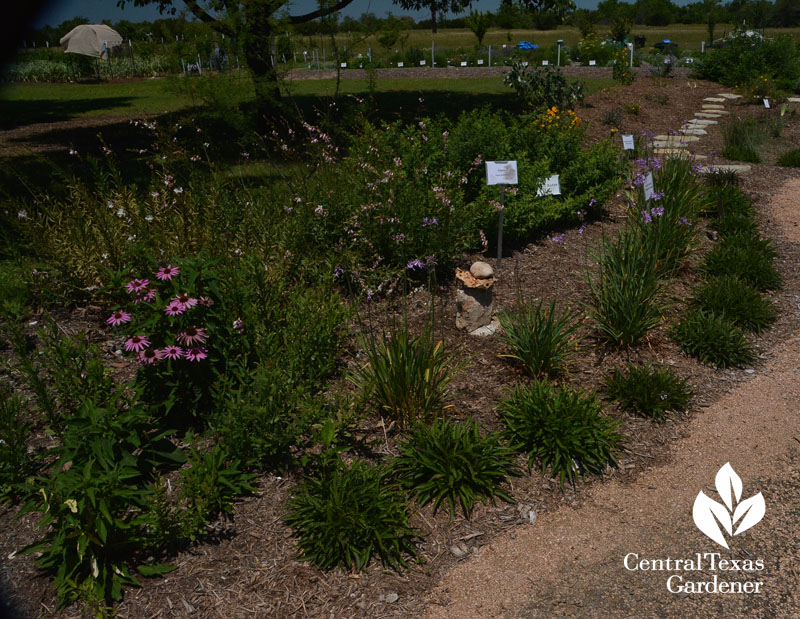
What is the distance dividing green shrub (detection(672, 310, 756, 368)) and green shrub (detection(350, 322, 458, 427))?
6.27ft

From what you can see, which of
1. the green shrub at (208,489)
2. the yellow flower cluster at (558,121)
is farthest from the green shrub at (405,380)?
the yellow flower cluster at (558,121)

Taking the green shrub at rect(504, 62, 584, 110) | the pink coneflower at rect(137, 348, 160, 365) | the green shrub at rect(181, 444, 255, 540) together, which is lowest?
the green shrub at rect(181, 444, 255, 540)

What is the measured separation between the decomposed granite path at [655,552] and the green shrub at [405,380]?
933mm

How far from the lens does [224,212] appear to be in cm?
520

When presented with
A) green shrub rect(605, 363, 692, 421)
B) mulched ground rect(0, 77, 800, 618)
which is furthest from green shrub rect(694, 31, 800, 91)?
green shrub rect(605, 363, 692, 421)

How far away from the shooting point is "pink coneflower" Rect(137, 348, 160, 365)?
3111 mm

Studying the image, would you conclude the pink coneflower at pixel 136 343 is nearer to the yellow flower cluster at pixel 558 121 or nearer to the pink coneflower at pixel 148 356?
the pink coneflower at pixel 148 356

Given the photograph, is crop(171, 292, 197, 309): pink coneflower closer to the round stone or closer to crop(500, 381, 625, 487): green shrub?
crop(500, 381, 625, 487): green shrub

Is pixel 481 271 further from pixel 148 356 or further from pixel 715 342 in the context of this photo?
pixel 148 356

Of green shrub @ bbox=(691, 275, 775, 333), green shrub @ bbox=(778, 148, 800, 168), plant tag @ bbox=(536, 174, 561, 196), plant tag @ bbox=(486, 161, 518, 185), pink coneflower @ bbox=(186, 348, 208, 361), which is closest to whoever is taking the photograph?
pink coneflower @ bbox=(186, 348, 208, 361)

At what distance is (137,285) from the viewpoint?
10.5 feet

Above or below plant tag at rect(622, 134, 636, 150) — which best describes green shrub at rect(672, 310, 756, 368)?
below

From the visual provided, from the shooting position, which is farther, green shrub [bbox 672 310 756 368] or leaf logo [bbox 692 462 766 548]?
green shrub [bbox 672 310 756 368]

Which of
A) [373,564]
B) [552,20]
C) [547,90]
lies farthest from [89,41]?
[552,20]
